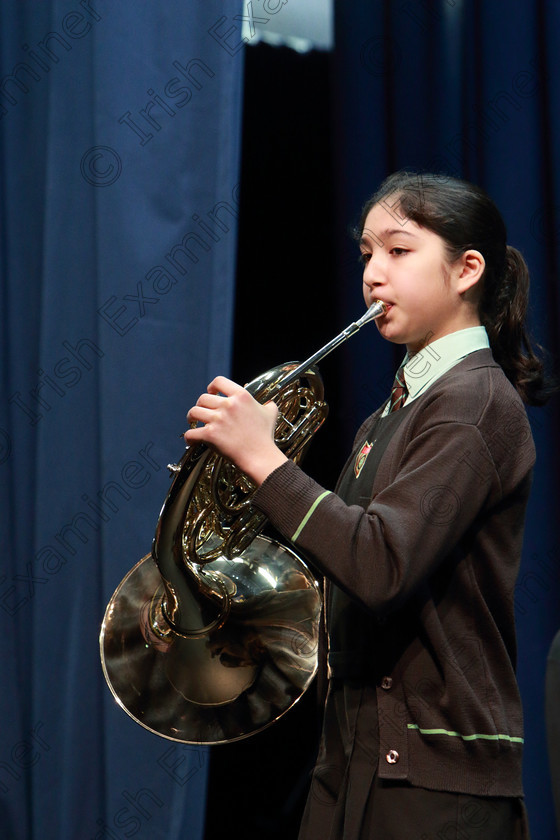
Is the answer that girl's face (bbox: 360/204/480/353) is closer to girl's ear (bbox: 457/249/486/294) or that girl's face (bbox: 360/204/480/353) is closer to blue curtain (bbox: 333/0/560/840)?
girl's ear (bbox: 457/249/486/294)

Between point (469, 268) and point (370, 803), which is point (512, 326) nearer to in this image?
point (469, 268)

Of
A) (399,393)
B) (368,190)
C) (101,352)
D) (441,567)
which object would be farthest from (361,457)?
(368,190)

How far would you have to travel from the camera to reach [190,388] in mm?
1738

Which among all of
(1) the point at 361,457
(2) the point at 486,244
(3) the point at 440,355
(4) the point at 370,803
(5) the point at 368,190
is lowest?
(4) the point at 370,803

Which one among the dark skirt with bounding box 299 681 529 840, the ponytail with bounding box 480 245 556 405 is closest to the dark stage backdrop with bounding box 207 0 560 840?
the ponytail with bounding box 480 245 556 405

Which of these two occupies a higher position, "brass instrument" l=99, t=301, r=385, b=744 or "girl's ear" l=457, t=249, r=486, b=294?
"girl's ear" l=457, t=249, r=486, b=294

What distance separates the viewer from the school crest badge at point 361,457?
44.8 inches

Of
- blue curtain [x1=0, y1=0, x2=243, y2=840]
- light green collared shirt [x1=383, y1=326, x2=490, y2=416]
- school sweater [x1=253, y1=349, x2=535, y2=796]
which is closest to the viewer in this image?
school sweater [x1=253, y1=349, x2=535, y2=796]

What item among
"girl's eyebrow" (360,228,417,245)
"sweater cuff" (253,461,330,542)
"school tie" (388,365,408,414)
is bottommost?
"sweater cuff" (253,461,330,542)

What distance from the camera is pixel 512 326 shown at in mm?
1205

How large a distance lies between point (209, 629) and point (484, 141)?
120cm

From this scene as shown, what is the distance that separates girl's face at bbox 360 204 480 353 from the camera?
1110mm

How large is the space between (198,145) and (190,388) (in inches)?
19.6

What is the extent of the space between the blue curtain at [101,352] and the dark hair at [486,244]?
619 millimetres
